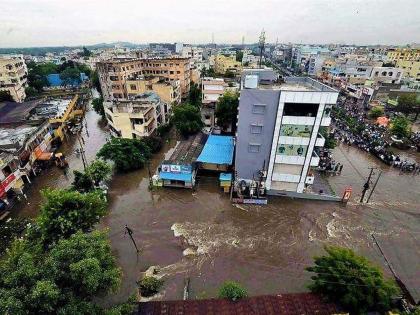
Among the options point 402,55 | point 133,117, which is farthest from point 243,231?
point 402,55

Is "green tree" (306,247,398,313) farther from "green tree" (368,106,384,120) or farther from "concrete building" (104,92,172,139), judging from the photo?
"green tree" (368,106,384,120)

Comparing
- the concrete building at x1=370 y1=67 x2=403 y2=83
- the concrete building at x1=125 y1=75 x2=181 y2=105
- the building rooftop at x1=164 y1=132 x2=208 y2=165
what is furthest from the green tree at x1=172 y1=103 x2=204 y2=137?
the concrete building at x1=370 y1=67 x2=403 y2=83

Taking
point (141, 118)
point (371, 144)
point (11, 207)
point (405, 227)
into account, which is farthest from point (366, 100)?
point (11, 207)

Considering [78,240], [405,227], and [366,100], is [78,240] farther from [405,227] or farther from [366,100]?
→ [366,100]

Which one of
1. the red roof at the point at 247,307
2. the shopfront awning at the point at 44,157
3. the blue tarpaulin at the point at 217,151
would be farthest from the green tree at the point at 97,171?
the red roof at the point at 247,307

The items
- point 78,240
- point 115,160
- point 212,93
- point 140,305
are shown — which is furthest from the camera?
point 212,93
